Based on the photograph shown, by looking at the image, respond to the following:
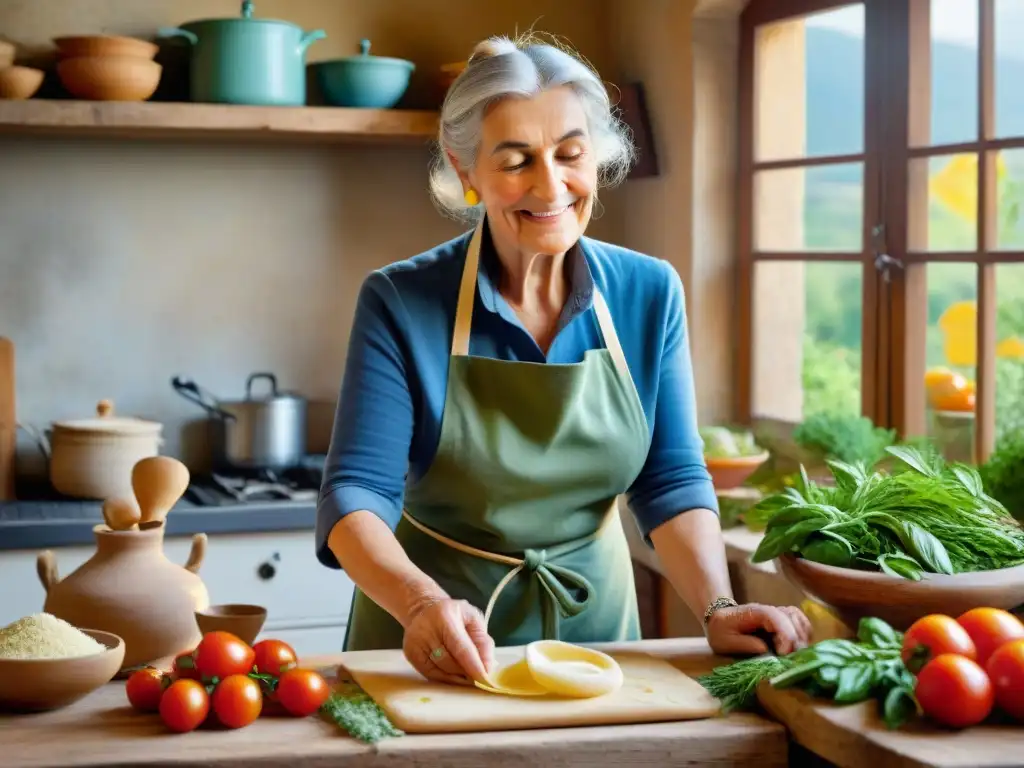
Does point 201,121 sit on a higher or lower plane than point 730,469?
higher

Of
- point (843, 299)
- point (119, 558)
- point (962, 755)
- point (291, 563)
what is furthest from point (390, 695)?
point (843, 299)

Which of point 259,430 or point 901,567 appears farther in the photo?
point 259,430

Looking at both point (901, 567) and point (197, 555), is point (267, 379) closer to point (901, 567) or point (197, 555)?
point (197, 555)

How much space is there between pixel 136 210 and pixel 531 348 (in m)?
1.97

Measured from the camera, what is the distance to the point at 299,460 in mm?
3471

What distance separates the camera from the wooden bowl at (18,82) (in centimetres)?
321

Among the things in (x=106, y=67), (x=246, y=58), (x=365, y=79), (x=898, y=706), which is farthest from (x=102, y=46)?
(x=898, y=706)

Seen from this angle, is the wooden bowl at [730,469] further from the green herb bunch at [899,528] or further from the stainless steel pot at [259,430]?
the green herb bunch at [899,528]

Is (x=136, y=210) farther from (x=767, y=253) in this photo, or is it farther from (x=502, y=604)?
(x=502, y=604)

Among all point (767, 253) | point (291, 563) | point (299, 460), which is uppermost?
point (767, 253)

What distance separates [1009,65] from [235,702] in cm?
195

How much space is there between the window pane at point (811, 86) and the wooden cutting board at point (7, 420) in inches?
73.7

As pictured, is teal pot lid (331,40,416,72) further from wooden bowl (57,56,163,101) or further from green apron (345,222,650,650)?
green apron (345,222,650,650)

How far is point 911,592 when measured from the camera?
1572 millimetres
